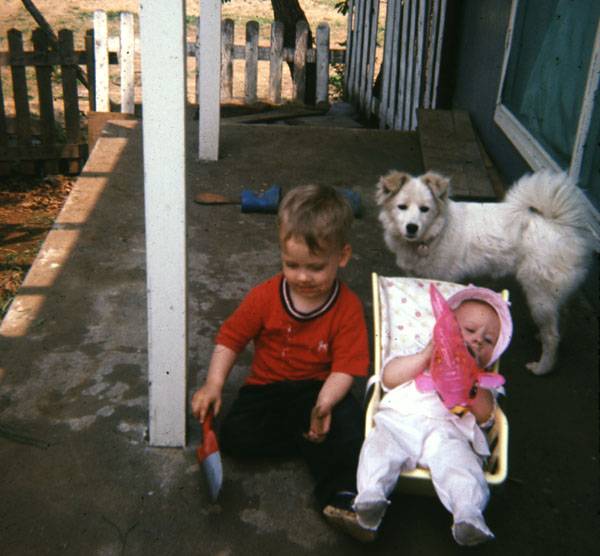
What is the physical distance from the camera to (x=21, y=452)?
101 inches

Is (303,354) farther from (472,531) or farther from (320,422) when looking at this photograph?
(472,531)

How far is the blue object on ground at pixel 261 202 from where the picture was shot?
5.16m

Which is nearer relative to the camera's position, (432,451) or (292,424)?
(432,451)

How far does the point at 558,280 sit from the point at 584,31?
196cm

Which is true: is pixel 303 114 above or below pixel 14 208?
above

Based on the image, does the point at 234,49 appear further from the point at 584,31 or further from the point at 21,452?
the point at 21,452

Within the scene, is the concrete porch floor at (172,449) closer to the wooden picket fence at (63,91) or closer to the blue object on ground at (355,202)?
the blue object on ground at (355,202)

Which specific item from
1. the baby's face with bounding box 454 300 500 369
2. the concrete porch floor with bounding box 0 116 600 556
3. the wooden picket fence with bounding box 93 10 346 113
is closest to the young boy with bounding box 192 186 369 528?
the concrete porch floor with bounding box 0 116 600 556

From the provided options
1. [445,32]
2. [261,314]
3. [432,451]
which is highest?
[445,32]

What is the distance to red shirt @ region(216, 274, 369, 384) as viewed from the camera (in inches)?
101

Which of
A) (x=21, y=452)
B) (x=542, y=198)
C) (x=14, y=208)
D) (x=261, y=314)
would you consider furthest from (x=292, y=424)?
(x=14, y=208)

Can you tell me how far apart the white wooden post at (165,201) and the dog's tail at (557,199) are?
6.72 feet

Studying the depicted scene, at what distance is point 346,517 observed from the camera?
7.14 feet

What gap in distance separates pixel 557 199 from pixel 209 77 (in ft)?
12.1
